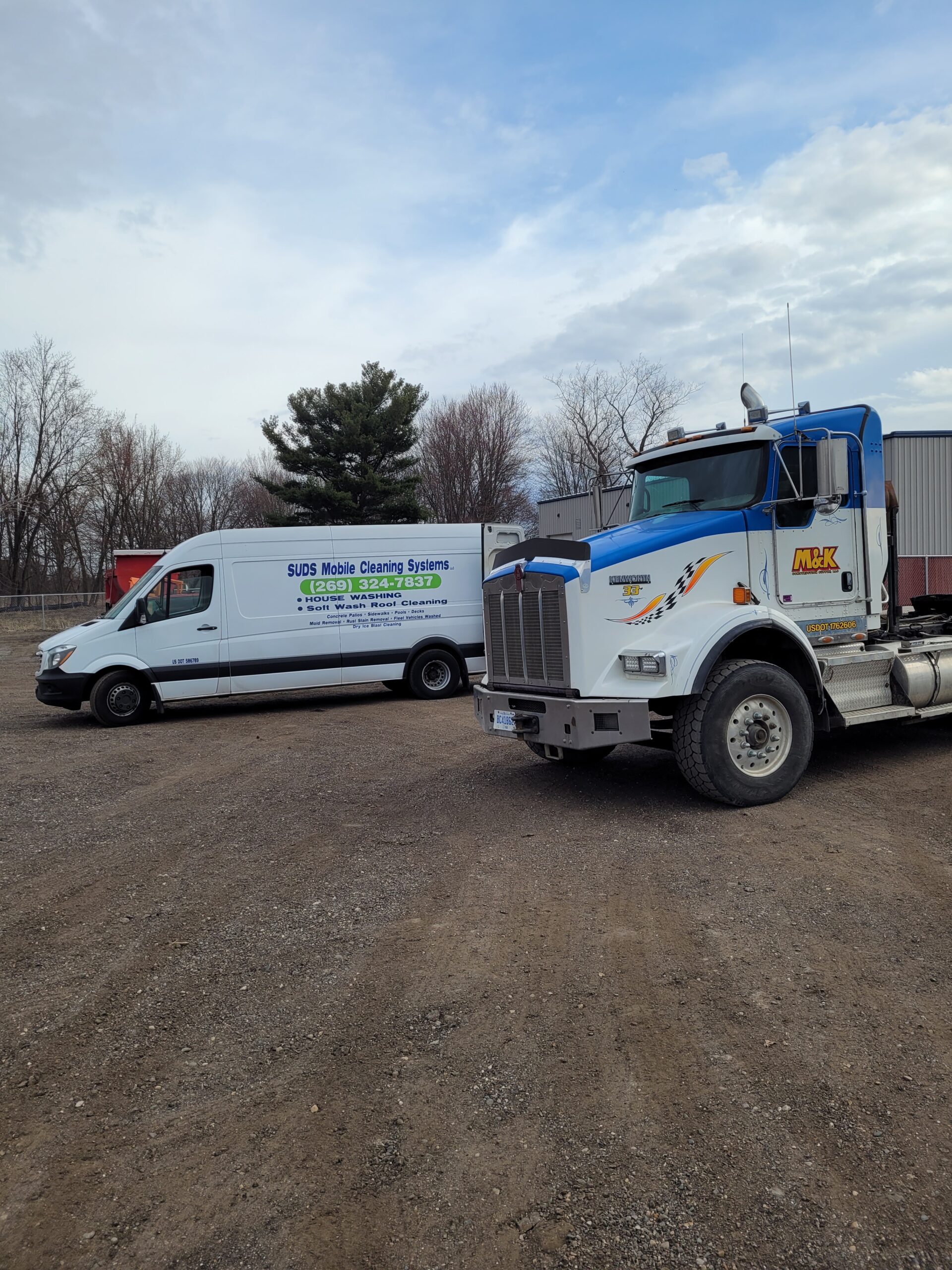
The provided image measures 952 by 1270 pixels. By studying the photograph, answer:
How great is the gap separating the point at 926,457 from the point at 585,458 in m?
20.0

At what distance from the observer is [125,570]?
25703 millimetres

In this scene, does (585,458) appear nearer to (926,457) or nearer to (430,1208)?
(926,457)

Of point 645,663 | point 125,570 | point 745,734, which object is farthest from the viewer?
point 125,570

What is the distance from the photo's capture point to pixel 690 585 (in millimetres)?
7156

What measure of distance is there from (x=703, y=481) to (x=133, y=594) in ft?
28.7

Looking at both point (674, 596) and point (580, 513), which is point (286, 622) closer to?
point (674, 596)

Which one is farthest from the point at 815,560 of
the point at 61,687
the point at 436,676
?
the point at 61,687

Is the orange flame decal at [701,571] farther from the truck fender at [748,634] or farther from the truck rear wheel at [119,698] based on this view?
the truck rear wheel at [119,698]

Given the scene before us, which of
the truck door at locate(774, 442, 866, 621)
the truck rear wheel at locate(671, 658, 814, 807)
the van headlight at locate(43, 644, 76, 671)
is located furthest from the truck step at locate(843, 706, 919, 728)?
the van headlight at locate(43, 644, 76, 671)

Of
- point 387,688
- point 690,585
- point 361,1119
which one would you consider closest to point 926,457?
point 387,688

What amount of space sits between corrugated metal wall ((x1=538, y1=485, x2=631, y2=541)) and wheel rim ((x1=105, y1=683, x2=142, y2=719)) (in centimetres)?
627

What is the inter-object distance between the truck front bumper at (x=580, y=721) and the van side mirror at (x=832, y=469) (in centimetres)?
242

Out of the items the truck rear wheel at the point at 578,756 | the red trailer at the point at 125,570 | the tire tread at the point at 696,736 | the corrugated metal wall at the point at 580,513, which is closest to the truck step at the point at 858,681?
the tire tread at the point at 696,736

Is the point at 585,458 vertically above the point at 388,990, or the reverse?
the point at 585,458
